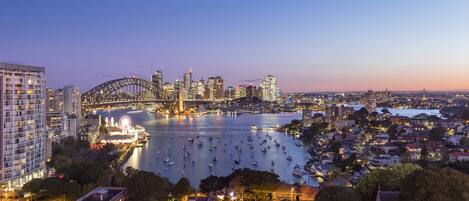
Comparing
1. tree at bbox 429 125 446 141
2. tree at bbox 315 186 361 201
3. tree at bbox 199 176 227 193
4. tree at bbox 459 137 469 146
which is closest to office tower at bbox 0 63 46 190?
tree at bbox 199 176 227 193

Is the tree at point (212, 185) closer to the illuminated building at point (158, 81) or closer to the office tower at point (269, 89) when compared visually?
the illuminated building at point (158, 81)

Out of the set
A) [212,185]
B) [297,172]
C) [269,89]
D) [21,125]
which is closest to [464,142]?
[297,172]

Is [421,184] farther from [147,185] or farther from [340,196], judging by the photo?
[147,185]

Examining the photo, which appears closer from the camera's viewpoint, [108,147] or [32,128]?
[32,128]

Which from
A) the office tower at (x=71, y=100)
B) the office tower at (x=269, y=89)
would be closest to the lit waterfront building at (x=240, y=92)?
the office tower at (x=269, y=89)

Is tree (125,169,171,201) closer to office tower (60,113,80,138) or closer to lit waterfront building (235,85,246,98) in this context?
office tower (60,113,80,138)

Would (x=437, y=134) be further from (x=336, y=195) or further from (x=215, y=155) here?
(x=336, y=195)

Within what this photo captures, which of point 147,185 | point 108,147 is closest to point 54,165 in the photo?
point 108,147
